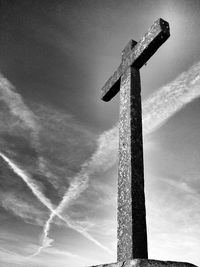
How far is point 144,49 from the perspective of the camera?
371 centimetres

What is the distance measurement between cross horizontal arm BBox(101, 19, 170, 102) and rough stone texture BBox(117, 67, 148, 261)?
0.24m

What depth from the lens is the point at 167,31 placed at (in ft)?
11.3

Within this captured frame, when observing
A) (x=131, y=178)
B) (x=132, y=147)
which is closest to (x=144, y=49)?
(x=132, y=147)

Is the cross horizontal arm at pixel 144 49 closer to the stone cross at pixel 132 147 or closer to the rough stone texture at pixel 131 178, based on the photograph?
the stone cross at pixel 132 147

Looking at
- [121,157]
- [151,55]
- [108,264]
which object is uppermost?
[151,55]

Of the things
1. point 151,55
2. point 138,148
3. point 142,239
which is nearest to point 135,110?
point 138,148

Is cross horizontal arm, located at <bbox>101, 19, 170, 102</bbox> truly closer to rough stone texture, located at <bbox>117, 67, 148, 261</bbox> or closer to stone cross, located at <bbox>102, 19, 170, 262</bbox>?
stone cross, located at <bbox>102, 19, 170, 262</bbox>

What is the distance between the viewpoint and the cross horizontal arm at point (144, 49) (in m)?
3.45

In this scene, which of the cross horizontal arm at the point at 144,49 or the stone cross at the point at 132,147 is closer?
the stone cross at the point at 132,147

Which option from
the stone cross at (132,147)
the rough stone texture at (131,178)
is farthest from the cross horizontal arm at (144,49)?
the rough stone texture at (131,178)

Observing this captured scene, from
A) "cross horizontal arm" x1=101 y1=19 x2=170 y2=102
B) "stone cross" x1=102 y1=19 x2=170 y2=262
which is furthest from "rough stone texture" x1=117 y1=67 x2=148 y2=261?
"cross horizontal arm" x1=101 y1=19 x2=170 y2=102

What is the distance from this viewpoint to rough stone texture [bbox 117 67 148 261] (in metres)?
2.52

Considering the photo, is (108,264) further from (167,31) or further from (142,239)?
(167,31)

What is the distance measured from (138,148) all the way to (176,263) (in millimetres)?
1452
